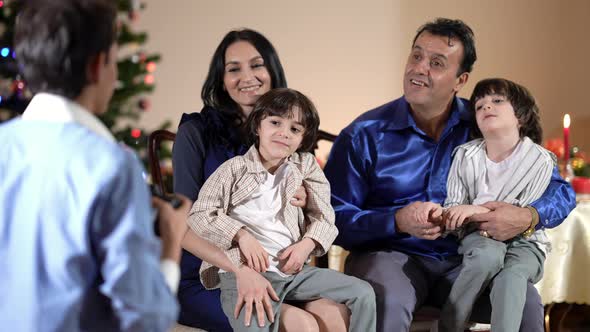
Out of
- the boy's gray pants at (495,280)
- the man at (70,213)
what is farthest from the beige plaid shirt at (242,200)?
the man at (70,213)

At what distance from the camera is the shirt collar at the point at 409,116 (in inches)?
110

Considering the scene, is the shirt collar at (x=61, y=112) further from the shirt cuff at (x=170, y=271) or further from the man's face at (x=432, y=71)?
the man's face at (x=432, y=71)

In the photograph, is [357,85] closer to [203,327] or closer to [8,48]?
[8,48]

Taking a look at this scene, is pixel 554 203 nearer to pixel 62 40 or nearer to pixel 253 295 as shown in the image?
pixel 253 295

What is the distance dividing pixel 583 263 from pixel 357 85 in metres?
2.84

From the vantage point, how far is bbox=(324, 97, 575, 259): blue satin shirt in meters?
2.73

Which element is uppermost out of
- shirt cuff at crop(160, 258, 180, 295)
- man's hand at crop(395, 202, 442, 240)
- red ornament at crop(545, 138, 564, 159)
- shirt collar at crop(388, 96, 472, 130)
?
shirt collar at crop(388, 96, 472, 130)

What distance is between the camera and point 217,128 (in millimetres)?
2646

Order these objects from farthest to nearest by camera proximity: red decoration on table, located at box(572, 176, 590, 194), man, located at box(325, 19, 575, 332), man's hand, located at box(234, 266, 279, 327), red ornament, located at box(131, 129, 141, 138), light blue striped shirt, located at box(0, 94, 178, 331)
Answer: red ornament, located at box(131, 129, 141, 138), red decoration on table, located at box(572, 176, 590, 194), man, located at box(325, 19, 575, 332), man's hand, located at box(234, 266, 279, 327), light blue striped shirt, located at box(0, 94, 178, 331)

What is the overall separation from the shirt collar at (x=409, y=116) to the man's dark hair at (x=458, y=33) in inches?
4.8

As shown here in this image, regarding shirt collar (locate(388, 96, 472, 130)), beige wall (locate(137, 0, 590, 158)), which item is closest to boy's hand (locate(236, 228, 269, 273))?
shirt collar (locate(388, 96, 472, 130))

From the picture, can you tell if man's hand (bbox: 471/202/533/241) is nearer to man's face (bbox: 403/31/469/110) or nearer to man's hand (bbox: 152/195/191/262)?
man's face (bbox: 403/31/469/110)

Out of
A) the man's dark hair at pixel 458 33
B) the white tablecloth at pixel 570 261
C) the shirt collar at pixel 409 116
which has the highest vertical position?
the man's dark hair at pixel 458 33

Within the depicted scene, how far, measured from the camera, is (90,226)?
4.13 ft
